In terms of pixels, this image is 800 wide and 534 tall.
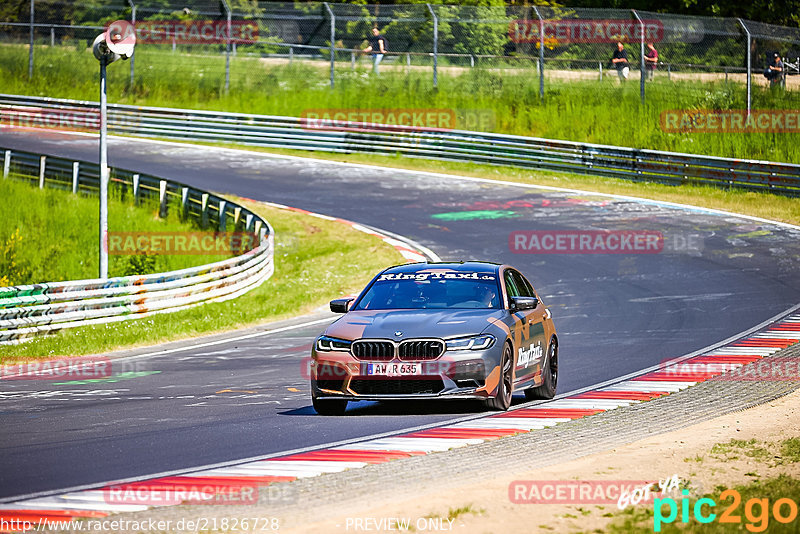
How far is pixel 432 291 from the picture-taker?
12.0 metres

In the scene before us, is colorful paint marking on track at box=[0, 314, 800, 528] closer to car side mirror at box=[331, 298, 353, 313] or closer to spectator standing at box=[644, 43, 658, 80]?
car side mirror at box=[331, 298, 353, 313]

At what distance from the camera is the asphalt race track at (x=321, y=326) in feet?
32.9

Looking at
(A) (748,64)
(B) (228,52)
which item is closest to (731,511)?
(A) (748,64)

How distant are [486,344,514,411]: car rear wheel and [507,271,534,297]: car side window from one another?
1.51 meters

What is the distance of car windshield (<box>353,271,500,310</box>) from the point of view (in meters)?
11.8

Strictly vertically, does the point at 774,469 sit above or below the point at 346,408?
above

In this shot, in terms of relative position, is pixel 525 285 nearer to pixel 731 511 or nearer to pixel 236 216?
pixel 731 511

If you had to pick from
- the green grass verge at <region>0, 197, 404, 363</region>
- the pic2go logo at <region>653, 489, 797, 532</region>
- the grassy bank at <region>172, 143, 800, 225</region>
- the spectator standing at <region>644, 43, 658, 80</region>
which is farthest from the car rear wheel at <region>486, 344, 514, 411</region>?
the spectator standing at <region>644, 43, 658, 80</region>

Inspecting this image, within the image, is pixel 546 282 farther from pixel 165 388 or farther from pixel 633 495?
pixel 633 495

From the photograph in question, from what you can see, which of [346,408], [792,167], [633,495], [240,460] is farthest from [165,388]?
[792,167]

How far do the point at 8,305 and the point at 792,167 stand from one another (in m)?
20.7

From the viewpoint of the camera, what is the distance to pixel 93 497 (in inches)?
309

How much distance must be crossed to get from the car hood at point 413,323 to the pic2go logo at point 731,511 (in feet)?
11.7

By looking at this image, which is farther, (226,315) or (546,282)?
(546,282)
